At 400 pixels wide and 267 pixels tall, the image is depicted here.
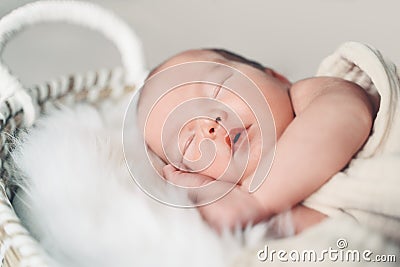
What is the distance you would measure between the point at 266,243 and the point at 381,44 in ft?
2.53

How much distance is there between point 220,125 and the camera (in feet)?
2.66

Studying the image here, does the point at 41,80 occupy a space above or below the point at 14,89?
below

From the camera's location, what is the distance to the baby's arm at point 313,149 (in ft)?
2.45

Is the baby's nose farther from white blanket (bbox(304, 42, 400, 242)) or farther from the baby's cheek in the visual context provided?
white blanket (bbox(304, 42, 400, 242))

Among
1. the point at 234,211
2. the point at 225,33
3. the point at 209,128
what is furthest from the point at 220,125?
the point at 225,33

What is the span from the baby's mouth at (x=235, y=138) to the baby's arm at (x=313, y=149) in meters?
0.05

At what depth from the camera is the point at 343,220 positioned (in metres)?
0.72

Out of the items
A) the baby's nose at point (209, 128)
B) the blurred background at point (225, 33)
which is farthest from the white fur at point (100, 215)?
the blurred background at point (225, 33)

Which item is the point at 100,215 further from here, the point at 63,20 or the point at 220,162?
the point at 63,20

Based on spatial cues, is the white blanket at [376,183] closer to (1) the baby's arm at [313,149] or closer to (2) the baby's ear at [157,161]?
(1) the baby's arm at [313,149]

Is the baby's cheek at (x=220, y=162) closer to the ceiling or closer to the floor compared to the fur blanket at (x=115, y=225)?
closer to the ceiling

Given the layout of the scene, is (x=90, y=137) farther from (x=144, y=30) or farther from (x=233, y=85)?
(x=144, y=30)

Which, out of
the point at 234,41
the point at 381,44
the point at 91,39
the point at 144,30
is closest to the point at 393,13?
the point at 381,44

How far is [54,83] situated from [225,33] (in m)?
0.59
